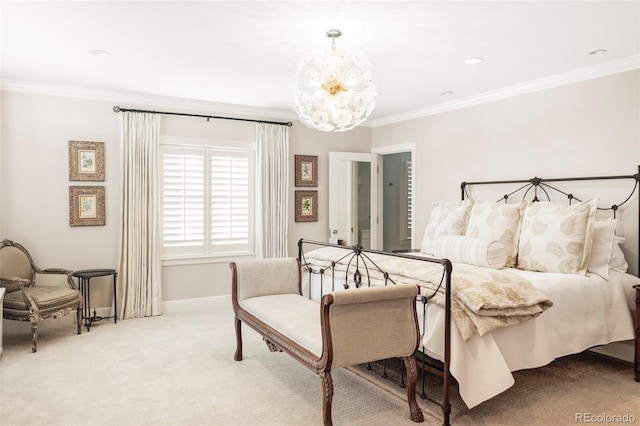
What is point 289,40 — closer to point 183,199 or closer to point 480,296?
point 480,296

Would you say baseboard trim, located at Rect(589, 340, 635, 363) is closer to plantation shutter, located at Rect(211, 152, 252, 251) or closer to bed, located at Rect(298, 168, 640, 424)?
bed, located at Rect(298, 168, 640, 424)

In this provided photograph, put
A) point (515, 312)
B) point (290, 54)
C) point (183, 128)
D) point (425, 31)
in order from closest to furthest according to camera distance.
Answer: point (515, 312) < point (425, 31) < point (290, 54) < point (183, 128)

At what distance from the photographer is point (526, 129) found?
464 centimetres

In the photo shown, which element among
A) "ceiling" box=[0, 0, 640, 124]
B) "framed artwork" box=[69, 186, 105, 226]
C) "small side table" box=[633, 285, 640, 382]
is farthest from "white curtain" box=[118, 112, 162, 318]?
"small side table" box=[633, 285, 640, 382]

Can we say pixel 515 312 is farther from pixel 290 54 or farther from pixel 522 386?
pixel 290 54

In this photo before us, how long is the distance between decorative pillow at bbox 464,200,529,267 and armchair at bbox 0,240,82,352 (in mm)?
Result: 3944

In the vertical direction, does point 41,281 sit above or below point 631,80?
below

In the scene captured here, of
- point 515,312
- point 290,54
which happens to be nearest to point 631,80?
point 515,312

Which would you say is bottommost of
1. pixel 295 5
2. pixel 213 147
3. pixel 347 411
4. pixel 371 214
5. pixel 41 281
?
pixel 347 411

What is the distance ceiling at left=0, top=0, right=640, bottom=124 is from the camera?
291cm

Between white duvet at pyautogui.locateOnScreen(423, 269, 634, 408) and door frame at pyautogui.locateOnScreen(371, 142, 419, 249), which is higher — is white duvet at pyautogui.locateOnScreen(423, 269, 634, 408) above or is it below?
below

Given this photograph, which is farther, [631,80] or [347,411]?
[631,80]

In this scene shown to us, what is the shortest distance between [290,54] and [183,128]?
7.54 ft

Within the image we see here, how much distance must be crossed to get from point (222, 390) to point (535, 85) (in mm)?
4016
